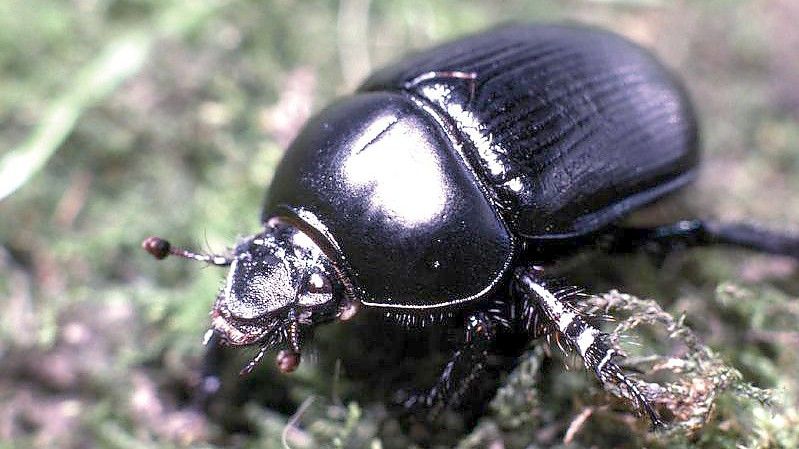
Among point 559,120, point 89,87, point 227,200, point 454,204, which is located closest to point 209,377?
point 227,200

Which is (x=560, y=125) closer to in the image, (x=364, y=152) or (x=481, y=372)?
(x=364, y=152)

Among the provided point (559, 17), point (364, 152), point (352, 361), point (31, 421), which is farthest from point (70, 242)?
point (559, 17)

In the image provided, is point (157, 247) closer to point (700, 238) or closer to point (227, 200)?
point (227, 200)

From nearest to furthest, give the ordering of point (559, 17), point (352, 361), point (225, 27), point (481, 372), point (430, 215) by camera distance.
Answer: point (430, 215)
point (481, 372)
point (352, 361)
point (225, 27)
point (559, 17)

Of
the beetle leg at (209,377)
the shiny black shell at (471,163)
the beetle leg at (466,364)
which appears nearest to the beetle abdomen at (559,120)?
the shiny black shell at (471,163)

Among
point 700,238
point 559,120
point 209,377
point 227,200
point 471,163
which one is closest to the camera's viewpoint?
point 471,163

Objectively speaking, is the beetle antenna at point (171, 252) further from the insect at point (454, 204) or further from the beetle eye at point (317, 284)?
the beetle eye at point (317, 284)
